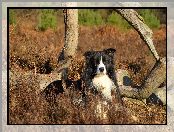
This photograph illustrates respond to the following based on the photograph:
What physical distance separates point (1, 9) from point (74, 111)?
1.55m

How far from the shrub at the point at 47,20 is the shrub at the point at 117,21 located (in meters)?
0.70

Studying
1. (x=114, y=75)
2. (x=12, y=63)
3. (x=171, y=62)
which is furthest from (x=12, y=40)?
(x=171, y=62)

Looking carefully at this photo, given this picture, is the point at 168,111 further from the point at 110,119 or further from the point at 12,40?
the point at 12,40

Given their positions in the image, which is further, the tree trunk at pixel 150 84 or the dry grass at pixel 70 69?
the tree trunk at pixel 150 84

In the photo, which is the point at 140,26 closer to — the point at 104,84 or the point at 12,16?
the point at 104,84

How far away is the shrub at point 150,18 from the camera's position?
8.44 m

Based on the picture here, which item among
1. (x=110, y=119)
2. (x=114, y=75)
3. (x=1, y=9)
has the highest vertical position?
(x=1, y=9)

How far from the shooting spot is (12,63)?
864cm

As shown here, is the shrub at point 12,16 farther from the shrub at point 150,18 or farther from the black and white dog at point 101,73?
the shrub at point 150,18

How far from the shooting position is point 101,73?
821cm

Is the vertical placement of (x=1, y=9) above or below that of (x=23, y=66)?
above


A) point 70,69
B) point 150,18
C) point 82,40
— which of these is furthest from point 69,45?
point 150,18

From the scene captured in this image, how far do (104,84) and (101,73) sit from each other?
22 cm

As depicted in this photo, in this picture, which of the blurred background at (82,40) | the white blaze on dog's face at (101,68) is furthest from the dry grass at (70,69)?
the white blaze on dog's face at (101,68)
